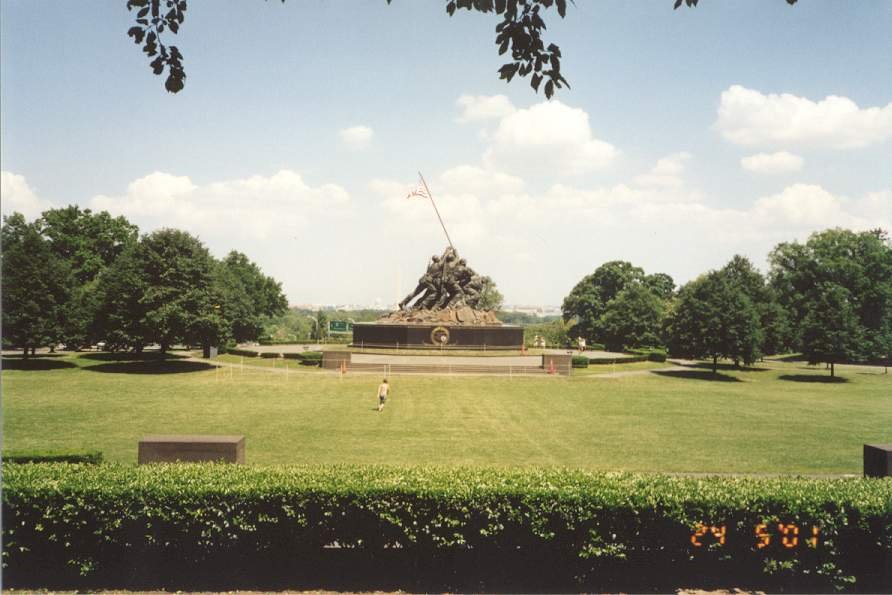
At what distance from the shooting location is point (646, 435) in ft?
66.0

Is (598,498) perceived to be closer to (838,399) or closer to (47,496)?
(47,496)

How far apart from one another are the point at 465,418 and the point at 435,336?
79.0ft

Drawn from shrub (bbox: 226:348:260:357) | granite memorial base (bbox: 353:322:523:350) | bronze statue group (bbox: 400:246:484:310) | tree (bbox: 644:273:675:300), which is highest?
tree (bbox: 644:273:675:300)

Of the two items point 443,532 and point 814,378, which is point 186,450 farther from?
point 814,378

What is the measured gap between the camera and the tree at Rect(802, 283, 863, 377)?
40.4 m

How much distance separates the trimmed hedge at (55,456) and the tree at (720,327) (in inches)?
1511

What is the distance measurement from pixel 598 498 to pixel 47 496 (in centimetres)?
779

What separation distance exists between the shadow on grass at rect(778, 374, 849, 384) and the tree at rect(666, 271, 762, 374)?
3231mm

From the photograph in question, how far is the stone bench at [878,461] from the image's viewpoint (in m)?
10.8

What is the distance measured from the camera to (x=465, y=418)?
74.0 feet

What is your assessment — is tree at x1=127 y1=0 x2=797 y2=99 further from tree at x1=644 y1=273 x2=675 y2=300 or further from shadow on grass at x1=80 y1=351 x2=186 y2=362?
tree at x1=644 y1=273 x2=675 y2=300

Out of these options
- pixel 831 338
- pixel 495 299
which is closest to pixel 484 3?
pixel 831 338

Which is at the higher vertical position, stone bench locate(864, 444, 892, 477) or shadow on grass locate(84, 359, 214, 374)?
stone bench locate(864, 444, 892, 477)

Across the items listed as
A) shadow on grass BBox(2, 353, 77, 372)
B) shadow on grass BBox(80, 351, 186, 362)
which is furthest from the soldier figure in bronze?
shadow on grass BBox(2, 353, 77, 372)
